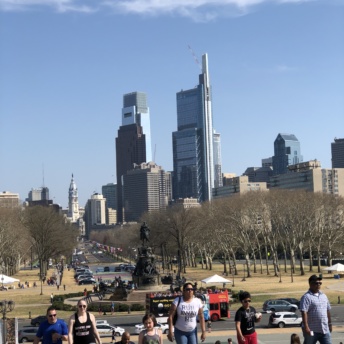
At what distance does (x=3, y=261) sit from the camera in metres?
125

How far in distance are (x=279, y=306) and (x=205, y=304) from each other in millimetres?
7136

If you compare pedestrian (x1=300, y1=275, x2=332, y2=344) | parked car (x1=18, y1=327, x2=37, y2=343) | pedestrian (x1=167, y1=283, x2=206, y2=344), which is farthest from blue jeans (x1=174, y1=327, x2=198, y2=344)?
parked car (x1=18, y1=327, x2=37, y2=343)

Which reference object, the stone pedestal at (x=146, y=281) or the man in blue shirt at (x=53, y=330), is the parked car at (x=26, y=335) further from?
the man in blue shirt at (x=53, y=330)

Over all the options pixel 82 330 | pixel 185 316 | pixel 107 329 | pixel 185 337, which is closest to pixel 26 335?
pixel 107 329

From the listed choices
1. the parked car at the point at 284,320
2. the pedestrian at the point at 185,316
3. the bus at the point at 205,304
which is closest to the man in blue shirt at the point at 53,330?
the pedestrian at the point at 185,316

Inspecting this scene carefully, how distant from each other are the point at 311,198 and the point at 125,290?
5680cm

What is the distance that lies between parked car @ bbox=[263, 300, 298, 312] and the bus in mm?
3724

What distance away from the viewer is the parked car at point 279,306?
56.9 m

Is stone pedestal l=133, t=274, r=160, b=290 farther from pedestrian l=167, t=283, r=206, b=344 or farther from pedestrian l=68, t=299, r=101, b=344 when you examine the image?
pedestrian l=68, t=299, r=101, b=344

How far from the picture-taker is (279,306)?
58062 millimetres

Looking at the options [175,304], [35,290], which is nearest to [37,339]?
[175,304]

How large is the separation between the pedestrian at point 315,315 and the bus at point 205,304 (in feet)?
121

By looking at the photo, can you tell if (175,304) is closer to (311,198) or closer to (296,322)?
(296,322)

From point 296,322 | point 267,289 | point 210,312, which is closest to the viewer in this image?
point 296,322
